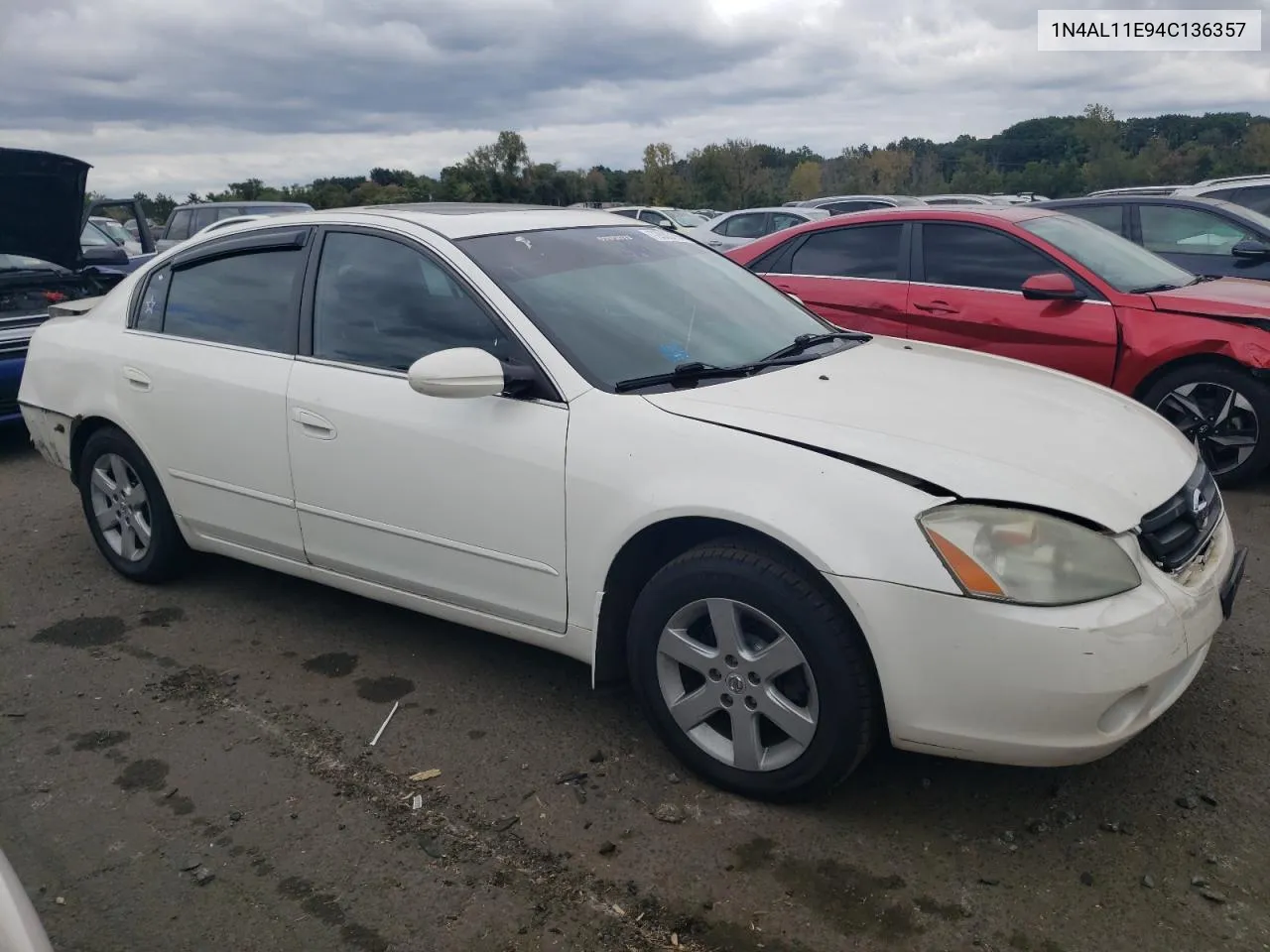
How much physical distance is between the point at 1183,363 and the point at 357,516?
4456 millimetres

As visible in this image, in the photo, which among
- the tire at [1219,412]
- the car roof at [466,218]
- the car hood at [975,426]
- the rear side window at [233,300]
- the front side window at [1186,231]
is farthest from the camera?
the front side window at [1186,231]

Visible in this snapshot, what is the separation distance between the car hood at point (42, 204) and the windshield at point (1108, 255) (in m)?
6.29

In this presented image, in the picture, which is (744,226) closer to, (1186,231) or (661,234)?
(1186,231)

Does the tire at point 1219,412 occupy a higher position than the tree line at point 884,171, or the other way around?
the tree line at point 884,171

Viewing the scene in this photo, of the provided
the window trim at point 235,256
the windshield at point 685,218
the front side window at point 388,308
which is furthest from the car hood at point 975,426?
the windshield at point 685,218

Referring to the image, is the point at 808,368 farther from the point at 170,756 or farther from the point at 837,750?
the point at 170,756

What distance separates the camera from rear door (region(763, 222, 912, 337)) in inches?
254

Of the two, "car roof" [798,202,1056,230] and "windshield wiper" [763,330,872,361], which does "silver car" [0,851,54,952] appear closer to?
"windshield wiper" [763,330,872,361]

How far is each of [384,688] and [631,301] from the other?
5.29 feet

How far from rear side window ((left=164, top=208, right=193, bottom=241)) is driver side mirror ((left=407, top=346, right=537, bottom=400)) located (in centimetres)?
1221

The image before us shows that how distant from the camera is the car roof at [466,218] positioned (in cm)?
371

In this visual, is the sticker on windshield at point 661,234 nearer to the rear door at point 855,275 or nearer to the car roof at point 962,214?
the rear door at point 855,275

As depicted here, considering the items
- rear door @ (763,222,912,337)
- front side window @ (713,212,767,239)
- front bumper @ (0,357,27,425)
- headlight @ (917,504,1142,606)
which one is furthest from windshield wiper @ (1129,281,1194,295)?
front side window @ (713,212,767,239)

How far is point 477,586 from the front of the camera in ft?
11.1
